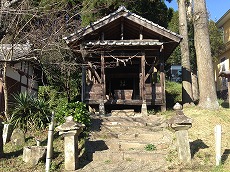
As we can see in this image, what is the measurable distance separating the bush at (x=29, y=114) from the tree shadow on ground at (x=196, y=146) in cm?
521

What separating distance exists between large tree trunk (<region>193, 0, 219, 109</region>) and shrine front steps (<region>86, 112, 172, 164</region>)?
2478 mm

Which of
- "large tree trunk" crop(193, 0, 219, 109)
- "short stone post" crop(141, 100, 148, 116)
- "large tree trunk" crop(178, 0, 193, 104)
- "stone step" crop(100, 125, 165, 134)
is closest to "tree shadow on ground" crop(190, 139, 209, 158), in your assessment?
"stone step" crop(100, 125, 165, 134)

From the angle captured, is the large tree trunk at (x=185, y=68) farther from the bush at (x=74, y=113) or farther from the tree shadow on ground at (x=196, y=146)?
the bush at (x=74, y=113)

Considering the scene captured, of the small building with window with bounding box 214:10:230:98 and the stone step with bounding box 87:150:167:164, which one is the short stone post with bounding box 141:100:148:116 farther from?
the small building with window with bounding box 214:10:230:98

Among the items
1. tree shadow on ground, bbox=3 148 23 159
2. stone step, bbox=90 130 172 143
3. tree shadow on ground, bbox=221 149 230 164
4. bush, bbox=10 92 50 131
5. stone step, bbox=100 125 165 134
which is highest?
bush, bbox=10 92 50 131

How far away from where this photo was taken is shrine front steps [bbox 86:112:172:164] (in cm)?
785

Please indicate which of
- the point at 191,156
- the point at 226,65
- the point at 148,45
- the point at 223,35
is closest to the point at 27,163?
the point at 191,156

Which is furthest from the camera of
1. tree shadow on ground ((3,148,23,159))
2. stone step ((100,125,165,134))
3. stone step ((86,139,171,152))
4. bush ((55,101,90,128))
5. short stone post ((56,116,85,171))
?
stone step ((100,125,165,134))

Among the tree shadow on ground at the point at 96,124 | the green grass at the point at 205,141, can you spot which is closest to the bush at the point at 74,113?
the tree shadow on ground at the point at 96,124

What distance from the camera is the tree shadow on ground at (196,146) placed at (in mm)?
7945

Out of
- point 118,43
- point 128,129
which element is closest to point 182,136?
point 128,129

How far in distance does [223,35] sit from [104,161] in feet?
73.4

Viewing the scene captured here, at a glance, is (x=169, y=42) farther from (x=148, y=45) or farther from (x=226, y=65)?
(x=226, y=65)

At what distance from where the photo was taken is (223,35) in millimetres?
26469
